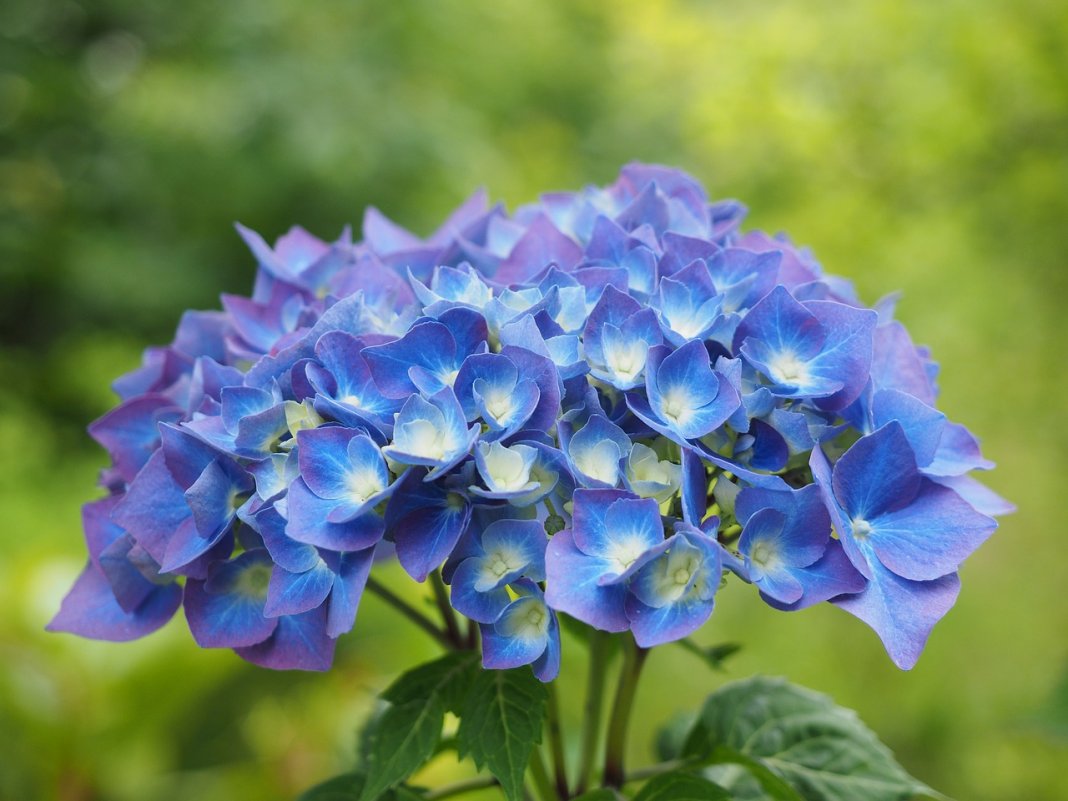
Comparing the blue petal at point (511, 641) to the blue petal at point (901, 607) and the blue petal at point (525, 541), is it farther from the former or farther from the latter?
the blue petal at point (901, 607)

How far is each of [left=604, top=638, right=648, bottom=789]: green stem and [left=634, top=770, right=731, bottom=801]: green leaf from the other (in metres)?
0.05

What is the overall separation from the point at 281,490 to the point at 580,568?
0.16m

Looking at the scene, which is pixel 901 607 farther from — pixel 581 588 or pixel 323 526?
pixel 323 526


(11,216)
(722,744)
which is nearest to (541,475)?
(722,744)

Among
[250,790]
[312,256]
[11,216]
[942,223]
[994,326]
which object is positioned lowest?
[11,216]

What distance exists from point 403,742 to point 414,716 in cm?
2

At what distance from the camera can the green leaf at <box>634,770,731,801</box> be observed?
610 millimetres

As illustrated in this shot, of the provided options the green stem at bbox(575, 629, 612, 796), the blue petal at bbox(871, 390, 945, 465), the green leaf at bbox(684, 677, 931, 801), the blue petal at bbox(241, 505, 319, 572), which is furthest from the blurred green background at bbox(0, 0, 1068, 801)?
the blue petal at bbox(241, 505, 319, 572)

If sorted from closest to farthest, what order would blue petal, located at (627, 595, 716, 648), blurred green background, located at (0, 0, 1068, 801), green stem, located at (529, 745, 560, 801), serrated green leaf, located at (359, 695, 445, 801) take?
blue petal, located at (627, 595, 716, 648)
serrated green leaf, located at (359, 695, 445, 801)
green stem, located at (529, 745, 560, 801)
blurred green background, located at (0, 0, 1068, 801)

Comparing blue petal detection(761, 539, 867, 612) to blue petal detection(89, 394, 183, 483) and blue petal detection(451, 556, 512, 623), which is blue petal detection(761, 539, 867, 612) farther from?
blue petal detection(89, 394, 183, 483)

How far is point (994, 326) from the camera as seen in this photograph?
222cm

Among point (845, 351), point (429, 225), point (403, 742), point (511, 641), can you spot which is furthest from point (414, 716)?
point (429, 225)

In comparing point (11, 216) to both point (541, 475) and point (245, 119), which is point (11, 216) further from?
point (541, 475)

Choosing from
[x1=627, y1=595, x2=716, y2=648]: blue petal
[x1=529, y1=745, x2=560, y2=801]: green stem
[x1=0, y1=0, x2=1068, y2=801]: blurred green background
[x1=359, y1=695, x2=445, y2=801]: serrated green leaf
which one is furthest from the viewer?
[x1=0, y1=0, x2=1068, y2=801]: blurred green background
